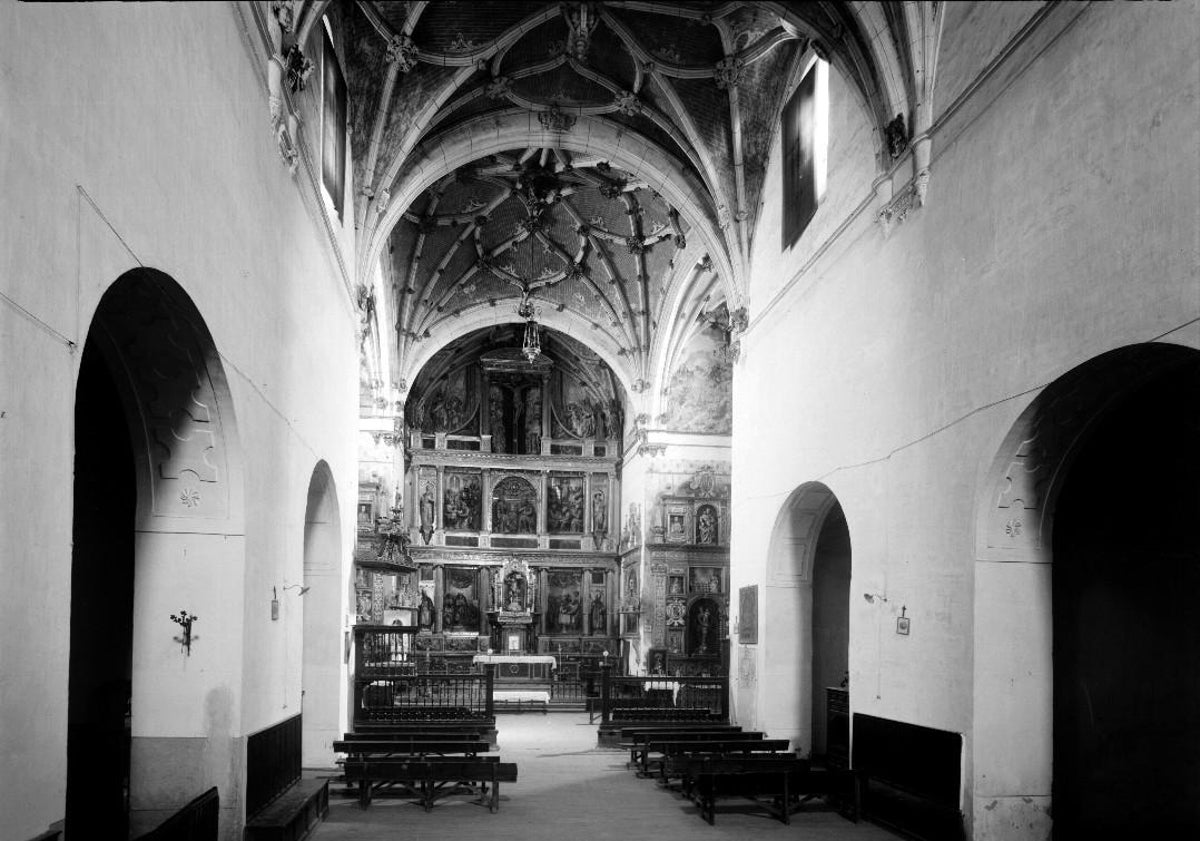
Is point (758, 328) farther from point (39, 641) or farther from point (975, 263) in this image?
point (39, 641)

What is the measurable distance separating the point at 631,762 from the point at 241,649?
875cm

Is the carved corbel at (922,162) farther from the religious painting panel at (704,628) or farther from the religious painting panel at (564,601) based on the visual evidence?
the religious painting panel at (564,601)

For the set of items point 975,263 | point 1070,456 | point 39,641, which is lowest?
point 39,641

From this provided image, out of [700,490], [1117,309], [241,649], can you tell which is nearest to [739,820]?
[241,649]

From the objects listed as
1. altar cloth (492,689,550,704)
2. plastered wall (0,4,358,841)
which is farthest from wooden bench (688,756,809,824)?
altar cloth (492,689,550,704)

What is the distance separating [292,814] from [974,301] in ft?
25.4

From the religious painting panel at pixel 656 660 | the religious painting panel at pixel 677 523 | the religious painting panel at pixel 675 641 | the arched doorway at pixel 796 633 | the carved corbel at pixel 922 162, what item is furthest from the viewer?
the religious painting panel at pixel 677 523

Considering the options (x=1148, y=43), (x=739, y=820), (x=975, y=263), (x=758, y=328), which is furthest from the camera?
(x=758, y=328)

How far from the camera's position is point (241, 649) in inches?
334

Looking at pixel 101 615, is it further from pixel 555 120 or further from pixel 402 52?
pixel 555 120

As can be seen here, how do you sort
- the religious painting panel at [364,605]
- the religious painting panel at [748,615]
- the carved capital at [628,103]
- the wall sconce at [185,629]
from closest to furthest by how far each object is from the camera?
the wall sconce at [185,629]
the religious painting panel at [748,615]
the carved capital at [628,103]
the religious painting panel at [364,605]

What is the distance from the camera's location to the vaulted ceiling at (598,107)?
1321 centimetres

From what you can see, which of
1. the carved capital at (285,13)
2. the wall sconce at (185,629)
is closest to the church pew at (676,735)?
the wall sconce at (185,629)

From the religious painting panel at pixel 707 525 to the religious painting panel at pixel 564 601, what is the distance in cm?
586
